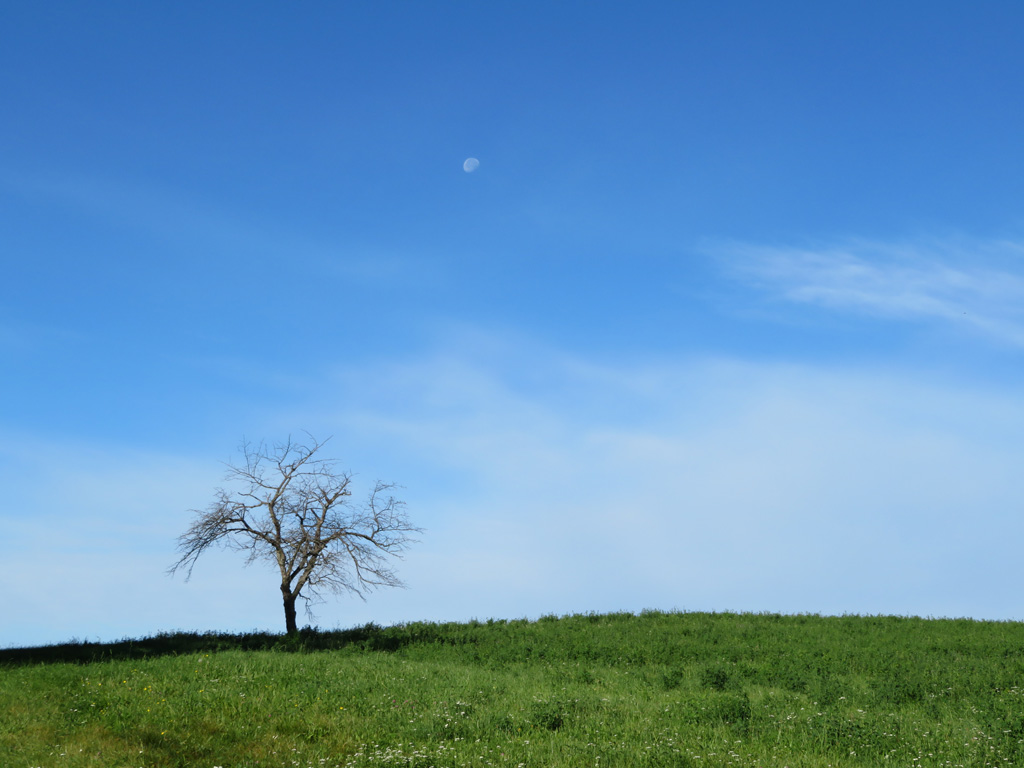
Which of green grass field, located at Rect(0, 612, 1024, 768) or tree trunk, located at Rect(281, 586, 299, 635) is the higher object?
tree trunk, located at Rect(281, 586, 299, 635)

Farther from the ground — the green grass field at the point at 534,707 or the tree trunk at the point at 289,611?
the tree trunk at the point at 289,611

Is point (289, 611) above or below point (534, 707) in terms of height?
above

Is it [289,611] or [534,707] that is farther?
[289,611]

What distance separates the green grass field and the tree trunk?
4806 mm

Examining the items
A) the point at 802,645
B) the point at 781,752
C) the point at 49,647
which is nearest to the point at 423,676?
the point at 781,752

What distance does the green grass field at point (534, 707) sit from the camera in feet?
40.2

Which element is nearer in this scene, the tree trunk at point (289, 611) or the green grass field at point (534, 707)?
the green grass field at point (534, 707)

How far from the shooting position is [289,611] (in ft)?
102

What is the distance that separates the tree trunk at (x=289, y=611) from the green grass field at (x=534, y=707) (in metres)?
4.81

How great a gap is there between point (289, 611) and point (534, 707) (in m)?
19.2

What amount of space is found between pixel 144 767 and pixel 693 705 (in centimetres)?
986

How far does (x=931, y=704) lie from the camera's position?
634 inches

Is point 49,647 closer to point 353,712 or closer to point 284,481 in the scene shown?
point 284,481

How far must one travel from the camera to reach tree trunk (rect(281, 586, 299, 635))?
31.0 metres
